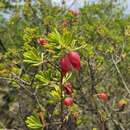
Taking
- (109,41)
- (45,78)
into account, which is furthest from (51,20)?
(45,78)

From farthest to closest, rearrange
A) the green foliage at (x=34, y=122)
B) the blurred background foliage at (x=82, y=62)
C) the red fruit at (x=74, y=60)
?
the blurred background foliage at (x=82, y=62)
the green foliage at (x=34, y=122)
the red fruit at (x=74, y=60)

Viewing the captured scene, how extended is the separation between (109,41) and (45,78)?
6.69 metres

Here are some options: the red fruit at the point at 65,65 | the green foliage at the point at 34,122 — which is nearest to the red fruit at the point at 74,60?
the red fruit at the point at 65,65

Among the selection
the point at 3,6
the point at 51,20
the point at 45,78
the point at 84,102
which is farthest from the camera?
the point at 3,6

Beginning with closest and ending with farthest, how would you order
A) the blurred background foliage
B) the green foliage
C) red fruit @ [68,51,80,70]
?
red fruit @ [68,51,80,70] → the green foliage → the blurred background foliage

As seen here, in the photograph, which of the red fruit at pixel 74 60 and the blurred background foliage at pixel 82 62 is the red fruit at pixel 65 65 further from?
the blurred background foliage at pixel 82 62

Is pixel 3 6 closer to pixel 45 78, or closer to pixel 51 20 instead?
pixel 51 20

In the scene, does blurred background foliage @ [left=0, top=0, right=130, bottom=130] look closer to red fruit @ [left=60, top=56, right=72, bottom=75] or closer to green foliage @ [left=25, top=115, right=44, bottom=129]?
green foliage @ [left=25, top=115, right=44, bottom=129]

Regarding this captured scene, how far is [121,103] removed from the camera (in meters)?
6.75

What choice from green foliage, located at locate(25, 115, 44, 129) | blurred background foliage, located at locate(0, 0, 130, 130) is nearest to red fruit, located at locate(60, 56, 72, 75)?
green foliage, located at locate(25, 115, 44, 129)

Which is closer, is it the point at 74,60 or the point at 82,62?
the point at 74,60

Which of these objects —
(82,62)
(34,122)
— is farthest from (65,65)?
(82,62)

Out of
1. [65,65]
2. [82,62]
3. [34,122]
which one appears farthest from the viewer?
[82,62]

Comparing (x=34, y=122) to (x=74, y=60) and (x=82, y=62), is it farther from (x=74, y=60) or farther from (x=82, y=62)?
(x=82, y=62)
